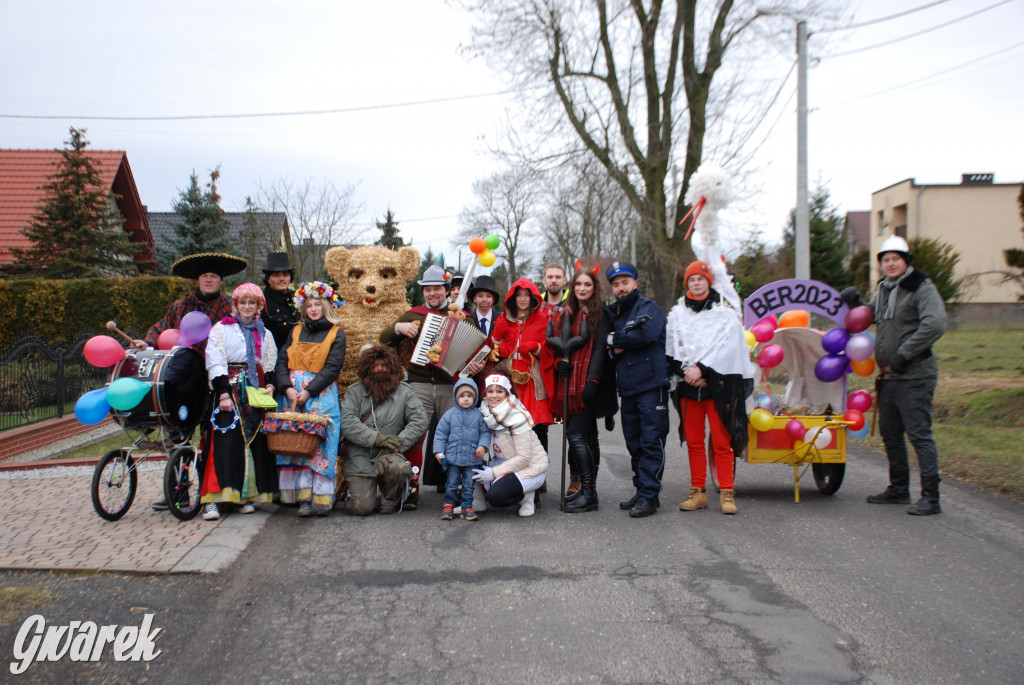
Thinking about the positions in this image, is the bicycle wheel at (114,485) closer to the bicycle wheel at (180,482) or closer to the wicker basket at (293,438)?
the bicycle wheel at (180,482)

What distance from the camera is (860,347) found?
634 cm

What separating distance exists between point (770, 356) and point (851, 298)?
2.77ft

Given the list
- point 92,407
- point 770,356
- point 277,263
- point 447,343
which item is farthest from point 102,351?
point 770,356

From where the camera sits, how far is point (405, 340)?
6.70 metres

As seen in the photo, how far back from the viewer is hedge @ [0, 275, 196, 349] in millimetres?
15336

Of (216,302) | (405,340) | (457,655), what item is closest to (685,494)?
(405,340)

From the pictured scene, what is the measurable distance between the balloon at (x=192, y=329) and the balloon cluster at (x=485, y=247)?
2289 millimetres

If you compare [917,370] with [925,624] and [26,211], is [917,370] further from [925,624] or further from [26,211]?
[26,211]

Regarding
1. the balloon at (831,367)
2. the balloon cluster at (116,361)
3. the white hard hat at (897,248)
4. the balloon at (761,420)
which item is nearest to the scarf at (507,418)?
the balloon at (761,420)

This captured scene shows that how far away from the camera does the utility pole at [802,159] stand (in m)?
14.2

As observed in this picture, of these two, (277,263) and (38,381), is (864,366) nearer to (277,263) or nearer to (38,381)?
(277,263)

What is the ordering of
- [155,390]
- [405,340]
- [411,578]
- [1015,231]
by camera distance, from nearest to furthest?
[411,578] → [155,390] → [405,340] → [1015,231]

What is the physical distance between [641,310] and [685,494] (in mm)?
1882

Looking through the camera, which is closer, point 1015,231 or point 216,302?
point 216,302
